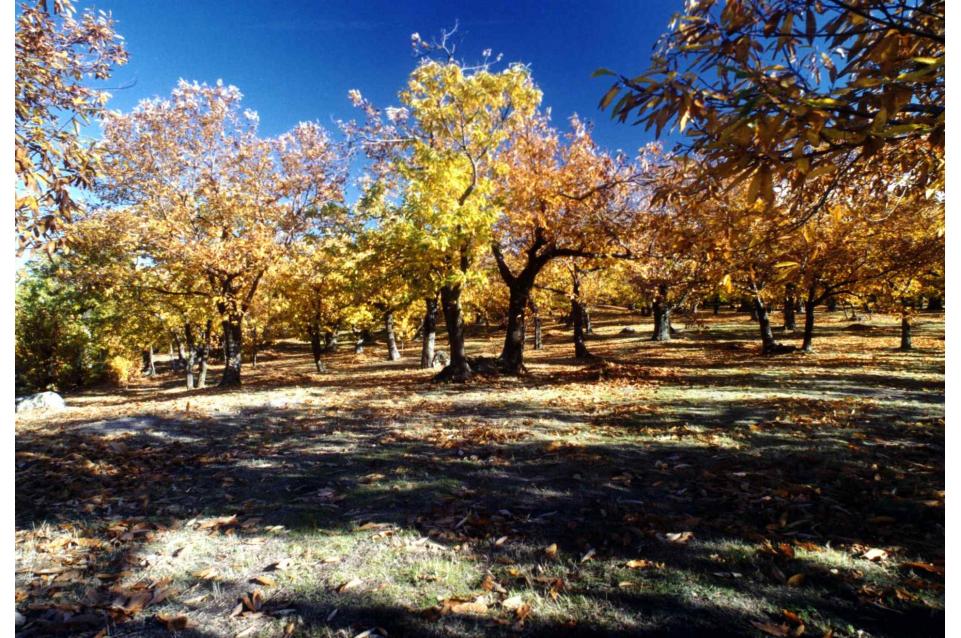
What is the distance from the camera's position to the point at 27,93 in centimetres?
500

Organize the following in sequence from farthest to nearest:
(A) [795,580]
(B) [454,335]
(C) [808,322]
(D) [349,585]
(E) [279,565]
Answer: (C) [808,322], (B) [454,335], (E) [279,565], (D) [349,585], (A) [795,580]

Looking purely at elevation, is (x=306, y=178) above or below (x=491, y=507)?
above

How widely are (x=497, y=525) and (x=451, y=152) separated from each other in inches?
507

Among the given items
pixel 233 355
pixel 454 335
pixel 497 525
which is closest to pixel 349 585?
pixel 497 525

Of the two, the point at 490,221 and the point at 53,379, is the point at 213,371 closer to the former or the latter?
the point at 53,379

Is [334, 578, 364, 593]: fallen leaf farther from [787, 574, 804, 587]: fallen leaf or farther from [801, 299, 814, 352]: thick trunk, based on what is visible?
[801, 299, 814, 352]: thick trunk

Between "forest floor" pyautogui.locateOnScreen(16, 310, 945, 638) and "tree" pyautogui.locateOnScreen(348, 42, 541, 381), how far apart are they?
6.83m

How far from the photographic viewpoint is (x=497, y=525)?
4062mm

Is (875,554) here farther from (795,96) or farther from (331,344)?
(331,344)

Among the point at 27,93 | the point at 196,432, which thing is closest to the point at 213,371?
the point at 196,432

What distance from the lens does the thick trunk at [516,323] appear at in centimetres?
1617

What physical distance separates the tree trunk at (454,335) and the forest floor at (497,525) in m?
6.75

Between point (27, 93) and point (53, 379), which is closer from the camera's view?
point (27, 93)

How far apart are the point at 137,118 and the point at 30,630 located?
19251 mm
